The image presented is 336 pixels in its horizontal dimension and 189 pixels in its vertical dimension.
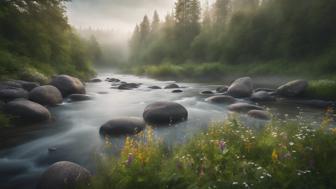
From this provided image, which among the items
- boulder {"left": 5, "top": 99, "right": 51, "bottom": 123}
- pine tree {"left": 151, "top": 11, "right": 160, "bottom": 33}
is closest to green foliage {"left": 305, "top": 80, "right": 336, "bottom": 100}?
boulder {"left": 5, "top": 99, "right": 51, "bottom": 123}

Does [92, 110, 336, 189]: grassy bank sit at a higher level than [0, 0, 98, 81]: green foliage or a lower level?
lower

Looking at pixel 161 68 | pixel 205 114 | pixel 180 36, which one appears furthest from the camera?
pixel 180 36

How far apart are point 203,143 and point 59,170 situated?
3106mm

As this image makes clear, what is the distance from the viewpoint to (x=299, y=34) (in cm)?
3231

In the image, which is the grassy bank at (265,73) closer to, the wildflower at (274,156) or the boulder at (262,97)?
the boulder at (262,97)

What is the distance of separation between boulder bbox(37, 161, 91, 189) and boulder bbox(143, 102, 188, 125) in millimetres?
5039

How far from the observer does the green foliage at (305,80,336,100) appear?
48.6ft

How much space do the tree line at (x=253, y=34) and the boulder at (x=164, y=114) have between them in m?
22.3

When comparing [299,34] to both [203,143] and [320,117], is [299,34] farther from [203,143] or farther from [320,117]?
[203,143]

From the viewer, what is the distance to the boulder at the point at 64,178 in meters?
4.65

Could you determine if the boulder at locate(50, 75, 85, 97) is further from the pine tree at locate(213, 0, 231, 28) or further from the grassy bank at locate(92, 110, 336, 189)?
the pine tree at locate(213, 0, 231, 28)

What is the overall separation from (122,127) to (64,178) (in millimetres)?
3837

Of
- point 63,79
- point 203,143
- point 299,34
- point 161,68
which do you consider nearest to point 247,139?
point 203,143

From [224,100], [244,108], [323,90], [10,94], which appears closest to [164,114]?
[244,108]
